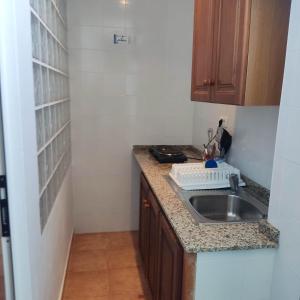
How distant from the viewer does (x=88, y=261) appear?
261cm

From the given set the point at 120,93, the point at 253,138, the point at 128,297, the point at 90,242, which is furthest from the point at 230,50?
the point at 90,242

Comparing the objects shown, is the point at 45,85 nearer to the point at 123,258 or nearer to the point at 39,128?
the point at 39,128

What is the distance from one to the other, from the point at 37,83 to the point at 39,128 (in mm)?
209

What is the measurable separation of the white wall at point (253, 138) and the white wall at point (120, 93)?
73 centimetres

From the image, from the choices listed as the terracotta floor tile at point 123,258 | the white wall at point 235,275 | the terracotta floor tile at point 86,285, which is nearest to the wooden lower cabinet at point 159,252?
the white wall at point 235,275

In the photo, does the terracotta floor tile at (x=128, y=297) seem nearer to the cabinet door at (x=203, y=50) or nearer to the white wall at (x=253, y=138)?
the white wall at (x=253, y=138)

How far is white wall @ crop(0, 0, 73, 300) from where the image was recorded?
40.5 inches

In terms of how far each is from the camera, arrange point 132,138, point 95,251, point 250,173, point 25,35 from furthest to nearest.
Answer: point 132,138 < point 95,251 < point 250,173 < point 25,35

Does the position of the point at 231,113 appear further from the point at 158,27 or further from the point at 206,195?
the point at 158,27

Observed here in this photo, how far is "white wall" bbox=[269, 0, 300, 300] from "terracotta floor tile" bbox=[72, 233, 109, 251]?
6.37 feet

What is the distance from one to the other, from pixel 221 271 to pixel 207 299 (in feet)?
0.45

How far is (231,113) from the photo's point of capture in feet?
7.01

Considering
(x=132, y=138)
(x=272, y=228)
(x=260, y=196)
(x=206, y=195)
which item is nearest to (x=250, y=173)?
(x=260, y=196)

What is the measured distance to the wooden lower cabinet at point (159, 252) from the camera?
1368mm
